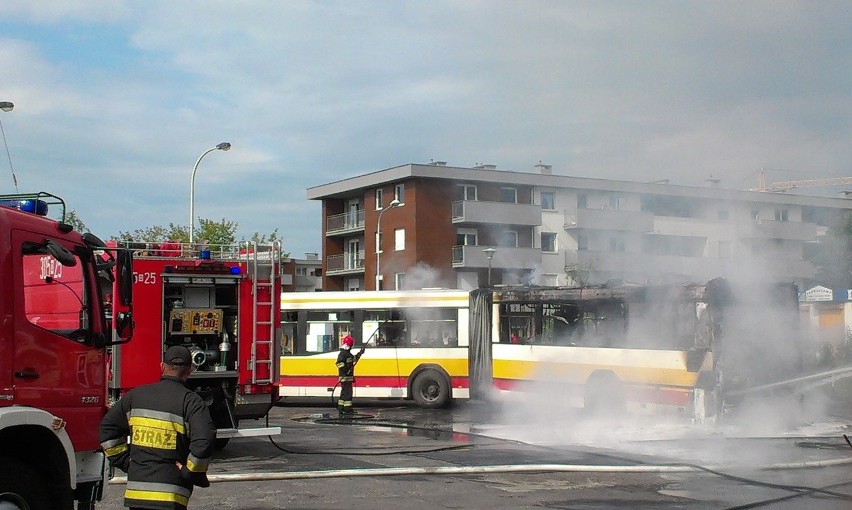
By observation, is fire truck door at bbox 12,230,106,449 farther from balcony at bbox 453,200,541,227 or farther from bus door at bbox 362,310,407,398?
balcony at bbox 453,200,541,227

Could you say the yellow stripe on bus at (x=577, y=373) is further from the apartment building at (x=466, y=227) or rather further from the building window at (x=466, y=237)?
the building window at (x=466, y=237)

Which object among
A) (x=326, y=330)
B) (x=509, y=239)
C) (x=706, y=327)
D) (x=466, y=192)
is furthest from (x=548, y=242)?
(x=706, y=327)

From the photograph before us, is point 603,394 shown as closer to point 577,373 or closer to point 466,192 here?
point 577,373

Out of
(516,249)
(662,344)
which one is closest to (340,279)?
(516,249)

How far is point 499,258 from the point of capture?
52000 millimetres

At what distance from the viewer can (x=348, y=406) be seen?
19172mm

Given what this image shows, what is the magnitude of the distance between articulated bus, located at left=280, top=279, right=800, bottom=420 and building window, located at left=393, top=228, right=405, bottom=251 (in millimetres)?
29472

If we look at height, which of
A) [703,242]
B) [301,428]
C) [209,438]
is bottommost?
[301,428]

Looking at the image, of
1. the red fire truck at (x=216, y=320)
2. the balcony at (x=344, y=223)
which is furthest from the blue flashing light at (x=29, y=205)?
the balcony at (x=344, y=223)

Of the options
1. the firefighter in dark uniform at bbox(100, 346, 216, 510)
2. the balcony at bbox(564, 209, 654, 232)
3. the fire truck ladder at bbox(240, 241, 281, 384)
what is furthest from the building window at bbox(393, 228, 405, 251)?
the firefighter in dark uniform at bbox(100, 346, 216, 510)

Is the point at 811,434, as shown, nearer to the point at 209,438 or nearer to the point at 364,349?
the point at 364,349

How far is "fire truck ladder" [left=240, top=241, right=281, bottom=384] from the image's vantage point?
42.4 ft

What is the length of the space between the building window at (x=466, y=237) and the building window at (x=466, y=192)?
194 cm

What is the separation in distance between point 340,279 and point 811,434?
47042mm
